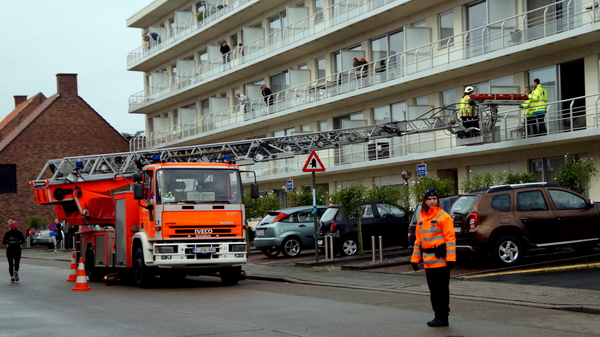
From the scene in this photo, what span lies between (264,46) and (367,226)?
2226 cm

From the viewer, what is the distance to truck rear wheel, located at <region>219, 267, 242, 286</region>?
18.8 meters

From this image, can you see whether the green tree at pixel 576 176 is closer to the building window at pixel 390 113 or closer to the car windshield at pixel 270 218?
the car windshield at pixel 270 218

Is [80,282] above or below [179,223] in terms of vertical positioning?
below

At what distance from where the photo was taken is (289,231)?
2638 cm

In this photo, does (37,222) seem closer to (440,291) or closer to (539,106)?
(539,106)

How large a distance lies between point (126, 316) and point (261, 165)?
33.6m

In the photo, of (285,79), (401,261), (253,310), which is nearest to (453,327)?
(253,310)

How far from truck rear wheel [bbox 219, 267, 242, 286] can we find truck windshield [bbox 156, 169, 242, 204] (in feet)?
5.47

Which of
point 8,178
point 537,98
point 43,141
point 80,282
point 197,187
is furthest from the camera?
point 43,141

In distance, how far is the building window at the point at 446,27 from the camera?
32.1 m

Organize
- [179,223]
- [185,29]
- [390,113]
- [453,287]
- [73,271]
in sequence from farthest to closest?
[185,29] < [390,113] < [73,271] < [179,223] < [453,287]

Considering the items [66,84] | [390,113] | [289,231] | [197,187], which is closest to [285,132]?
[390,113]

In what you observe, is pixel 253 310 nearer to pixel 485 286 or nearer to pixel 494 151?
pixel 485 286

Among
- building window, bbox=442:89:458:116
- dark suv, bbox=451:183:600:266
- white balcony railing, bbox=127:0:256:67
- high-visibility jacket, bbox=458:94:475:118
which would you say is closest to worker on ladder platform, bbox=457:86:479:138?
high-visibility jacket, bbox=458:94:475:118
